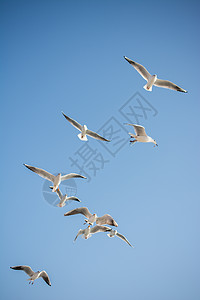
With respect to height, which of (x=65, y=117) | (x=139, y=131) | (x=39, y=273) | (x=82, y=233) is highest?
(x=139, y=131)

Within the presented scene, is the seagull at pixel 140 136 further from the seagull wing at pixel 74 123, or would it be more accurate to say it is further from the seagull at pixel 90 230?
the seagull at pixel 90 230

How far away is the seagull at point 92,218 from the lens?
34.7ft

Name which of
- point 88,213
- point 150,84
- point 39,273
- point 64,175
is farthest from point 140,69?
point 39,273

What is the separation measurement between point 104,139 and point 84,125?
887 millimetres

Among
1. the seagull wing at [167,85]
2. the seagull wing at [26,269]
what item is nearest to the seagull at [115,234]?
the seagull wing at [26,269]

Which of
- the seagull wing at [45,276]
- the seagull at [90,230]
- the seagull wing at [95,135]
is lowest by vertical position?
the seagull wing at [45,276]

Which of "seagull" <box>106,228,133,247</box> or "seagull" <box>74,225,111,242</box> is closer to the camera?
"seagull" <box>74,225,111,242</box>

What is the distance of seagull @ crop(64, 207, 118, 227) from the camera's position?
34.7 feet

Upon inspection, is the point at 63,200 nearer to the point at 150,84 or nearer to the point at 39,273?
the point at 39,273

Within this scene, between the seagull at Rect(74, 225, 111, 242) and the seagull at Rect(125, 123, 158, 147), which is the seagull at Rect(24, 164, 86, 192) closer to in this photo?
the seagull at Rect(74, 225, 111, 242)


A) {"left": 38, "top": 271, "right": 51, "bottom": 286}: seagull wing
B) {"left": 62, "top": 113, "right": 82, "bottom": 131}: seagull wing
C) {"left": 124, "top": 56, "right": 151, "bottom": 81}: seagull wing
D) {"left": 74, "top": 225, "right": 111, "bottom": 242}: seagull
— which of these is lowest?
{"left": 38, "top": 271, "right": 51, "bottom": 286}: seagull wing

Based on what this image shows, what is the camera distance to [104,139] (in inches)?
459

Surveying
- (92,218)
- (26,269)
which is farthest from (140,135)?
(26,269)

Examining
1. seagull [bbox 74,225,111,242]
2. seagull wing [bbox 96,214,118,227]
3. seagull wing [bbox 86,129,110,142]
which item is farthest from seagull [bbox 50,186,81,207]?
seagull wing [bbox 86,129,110,142]
